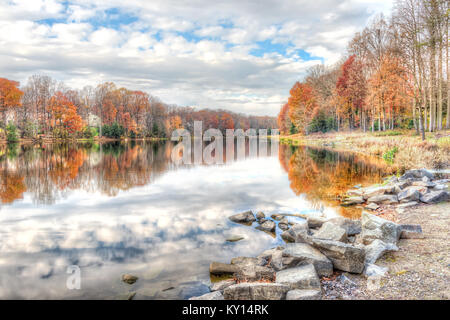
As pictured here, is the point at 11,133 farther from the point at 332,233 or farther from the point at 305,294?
the point at 305,294

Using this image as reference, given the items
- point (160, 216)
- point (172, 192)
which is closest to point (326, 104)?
point (172, 192)


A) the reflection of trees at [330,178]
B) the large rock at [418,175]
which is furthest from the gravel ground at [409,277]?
the large rock at [418,175]

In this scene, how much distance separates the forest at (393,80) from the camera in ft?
78.1

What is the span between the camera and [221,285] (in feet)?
16.9

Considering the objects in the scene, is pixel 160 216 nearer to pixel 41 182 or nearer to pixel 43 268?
pixel 43 268

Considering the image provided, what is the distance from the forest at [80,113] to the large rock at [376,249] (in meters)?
59.5

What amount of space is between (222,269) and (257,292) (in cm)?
153

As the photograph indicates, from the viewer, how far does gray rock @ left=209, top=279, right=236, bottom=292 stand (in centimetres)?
506

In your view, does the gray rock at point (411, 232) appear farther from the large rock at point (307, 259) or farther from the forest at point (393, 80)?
the forest at point (393, 80)

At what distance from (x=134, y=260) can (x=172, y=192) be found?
7.22 meters

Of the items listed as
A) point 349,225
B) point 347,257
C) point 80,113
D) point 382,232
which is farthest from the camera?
point 80,113

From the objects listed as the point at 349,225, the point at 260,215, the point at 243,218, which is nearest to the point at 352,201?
the point at 260,215

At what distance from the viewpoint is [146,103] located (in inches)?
3285

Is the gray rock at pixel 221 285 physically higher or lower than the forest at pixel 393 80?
lower
